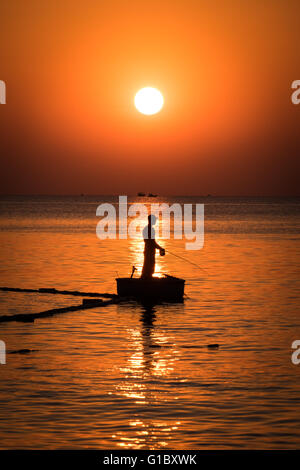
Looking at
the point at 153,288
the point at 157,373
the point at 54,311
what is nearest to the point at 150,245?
the point at 153,288

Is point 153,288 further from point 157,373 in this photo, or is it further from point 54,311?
point 157,373

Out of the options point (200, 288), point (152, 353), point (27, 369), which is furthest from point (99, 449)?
point (200, 288)

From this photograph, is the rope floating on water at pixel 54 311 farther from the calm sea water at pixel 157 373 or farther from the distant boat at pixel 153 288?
the distant boat at pixel 153 288

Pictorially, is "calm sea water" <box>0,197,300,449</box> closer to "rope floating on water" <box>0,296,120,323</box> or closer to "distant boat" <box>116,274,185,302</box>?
"rope floating on water" <box>0,296,120,323</box>

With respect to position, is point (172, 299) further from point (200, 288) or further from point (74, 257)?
point (74, 257)

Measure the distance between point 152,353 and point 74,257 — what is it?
27.4 metres

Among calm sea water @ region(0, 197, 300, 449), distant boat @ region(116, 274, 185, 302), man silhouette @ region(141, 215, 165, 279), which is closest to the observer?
calm sea water @ region(0, 197, 300, 449)

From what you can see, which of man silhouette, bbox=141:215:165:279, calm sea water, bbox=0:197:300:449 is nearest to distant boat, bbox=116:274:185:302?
calm sea water, bbox=0:197:300:449

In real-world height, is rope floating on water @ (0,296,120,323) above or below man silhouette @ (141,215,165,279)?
below

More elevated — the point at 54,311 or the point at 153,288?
the point at 153,288

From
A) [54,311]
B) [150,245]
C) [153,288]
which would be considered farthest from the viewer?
[153,288]

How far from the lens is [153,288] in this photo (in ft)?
76.1

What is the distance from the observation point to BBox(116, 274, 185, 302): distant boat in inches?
913

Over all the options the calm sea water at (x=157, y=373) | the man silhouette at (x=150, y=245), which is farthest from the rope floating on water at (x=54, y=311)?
the man silhouette at (x=150, y=245)
